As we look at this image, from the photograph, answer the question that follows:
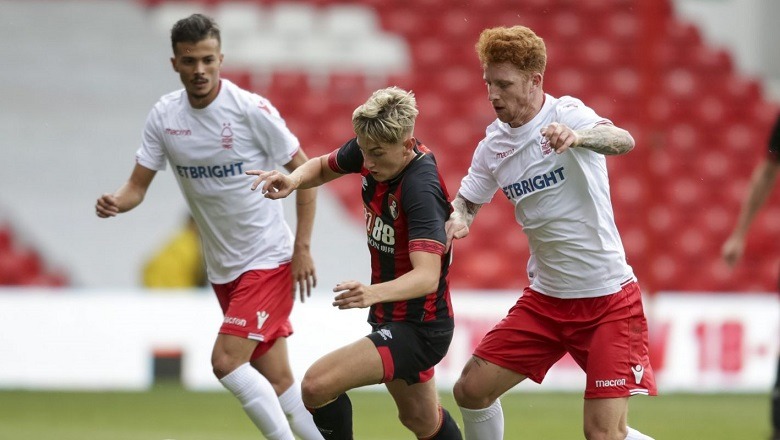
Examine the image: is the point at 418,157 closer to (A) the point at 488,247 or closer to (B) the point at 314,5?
(A) the point at 488,247

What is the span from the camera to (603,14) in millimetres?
17688

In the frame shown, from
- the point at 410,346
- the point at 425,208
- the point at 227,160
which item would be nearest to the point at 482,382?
the point at 410,346

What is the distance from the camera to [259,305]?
6.54 meters

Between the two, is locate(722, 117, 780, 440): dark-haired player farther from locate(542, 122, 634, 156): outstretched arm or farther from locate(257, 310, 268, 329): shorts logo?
locate(257, 310, 268, 329): shorts logo

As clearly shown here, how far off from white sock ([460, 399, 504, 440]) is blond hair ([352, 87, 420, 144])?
1419 millimetres

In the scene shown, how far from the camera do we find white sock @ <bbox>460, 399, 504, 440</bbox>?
596 centimetres

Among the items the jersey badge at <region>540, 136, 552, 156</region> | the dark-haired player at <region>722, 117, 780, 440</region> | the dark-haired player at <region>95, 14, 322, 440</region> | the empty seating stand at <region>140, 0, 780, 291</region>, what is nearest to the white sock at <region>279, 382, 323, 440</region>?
the dark-haired player at <region>95, 14, 322, 440</region>

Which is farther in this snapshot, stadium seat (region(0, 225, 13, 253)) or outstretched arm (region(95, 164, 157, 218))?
stadium seat (region(0, 225, 13, 253))

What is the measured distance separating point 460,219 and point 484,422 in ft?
3.30

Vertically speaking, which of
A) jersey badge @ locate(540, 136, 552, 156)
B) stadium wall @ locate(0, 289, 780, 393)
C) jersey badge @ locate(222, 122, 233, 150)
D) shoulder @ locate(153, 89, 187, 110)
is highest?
shoulder @ locate(153, 89, 187, 110)

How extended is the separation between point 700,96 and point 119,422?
1080 cm

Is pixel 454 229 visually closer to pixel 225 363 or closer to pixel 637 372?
pixel 637 372

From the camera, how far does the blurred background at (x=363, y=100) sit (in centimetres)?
1539

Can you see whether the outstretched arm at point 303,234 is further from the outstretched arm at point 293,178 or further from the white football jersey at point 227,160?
the outstretched arm at point 293,178
